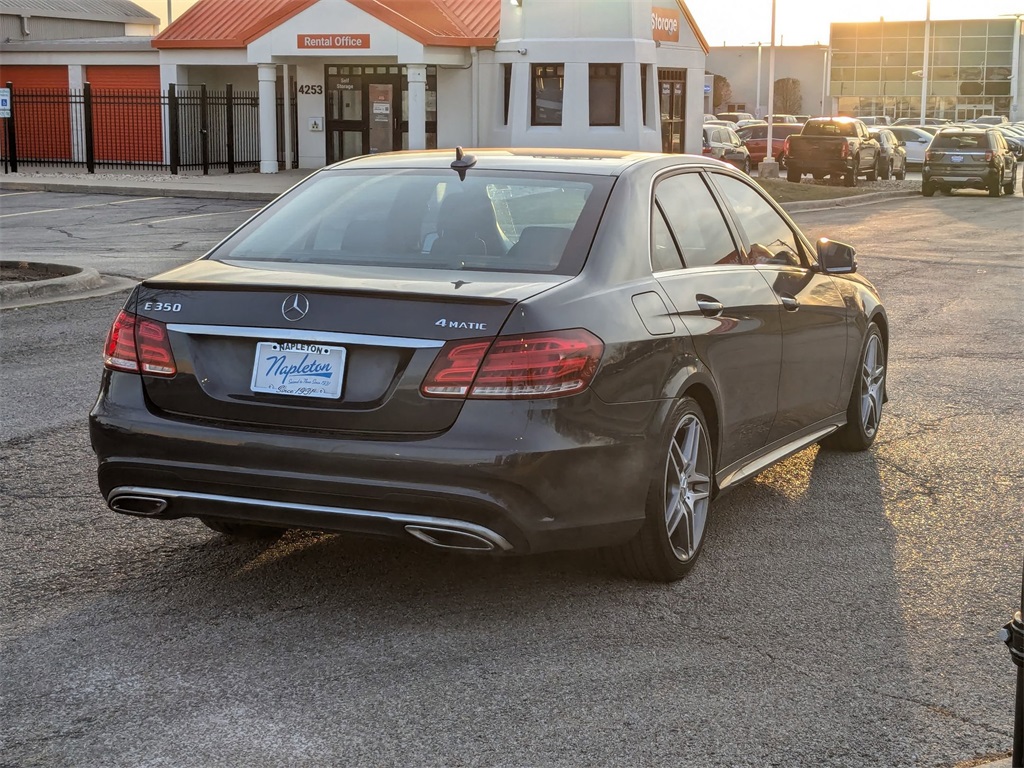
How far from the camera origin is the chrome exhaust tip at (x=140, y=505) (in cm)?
488

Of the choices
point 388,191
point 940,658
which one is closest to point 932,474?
point 940,658

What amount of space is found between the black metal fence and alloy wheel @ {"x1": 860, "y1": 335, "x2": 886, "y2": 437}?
31.2 meters

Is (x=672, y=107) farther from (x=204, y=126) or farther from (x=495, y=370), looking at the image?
(x=495, y=370)

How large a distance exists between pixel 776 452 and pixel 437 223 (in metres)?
1.89

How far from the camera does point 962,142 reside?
37.6 metres

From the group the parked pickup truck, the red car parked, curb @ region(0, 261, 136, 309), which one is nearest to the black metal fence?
the parked pickup truck

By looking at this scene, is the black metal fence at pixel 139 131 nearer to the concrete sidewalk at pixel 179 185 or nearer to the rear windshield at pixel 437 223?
the concrete sidewalk at pixel 179 185

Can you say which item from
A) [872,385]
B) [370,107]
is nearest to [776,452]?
[872,385]

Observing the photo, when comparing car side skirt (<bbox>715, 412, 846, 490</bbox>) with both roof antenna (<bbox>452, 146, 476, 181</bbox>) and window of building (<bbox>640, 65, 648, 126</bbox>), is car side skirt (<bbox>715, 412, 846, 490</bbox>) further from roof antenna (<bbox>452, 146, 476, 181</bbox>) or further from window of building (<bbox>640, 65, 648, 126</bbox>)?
window of building (<bbox>640, 65, 648, 126</bbox>)

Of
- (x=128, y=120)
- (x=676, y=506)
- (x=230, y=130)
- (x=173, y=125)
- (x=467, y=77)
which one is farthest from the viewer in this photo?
(x=128, y=120)

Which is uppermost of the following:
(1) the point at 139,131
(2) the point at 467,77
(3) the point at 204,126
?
(2) the point at 467,77

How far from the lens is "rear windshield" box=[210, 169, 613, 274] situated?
5129mm

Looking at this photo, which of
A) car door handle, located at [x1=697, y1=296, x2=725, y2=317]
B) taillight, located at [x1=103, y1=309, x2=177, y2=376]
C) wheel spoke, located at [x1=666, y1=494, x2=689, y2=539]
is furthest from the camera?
car door handle, located at [x1=697, y1=296, x2=725, y2=317]

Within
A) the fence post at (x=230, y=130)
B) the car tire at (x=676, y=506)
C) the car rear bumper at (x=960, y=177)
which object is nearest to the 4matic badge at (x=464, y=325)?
the car tire at (x=676, y=506)
